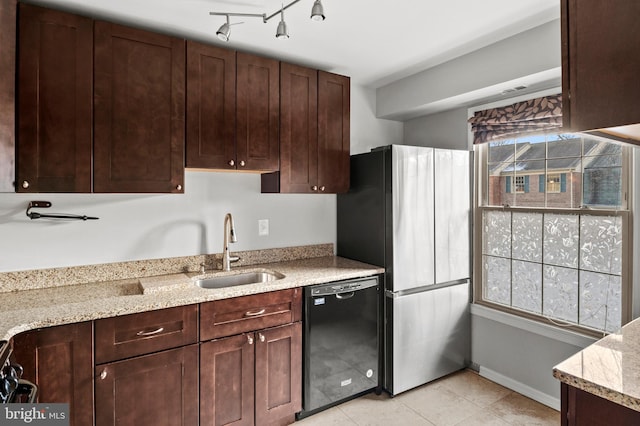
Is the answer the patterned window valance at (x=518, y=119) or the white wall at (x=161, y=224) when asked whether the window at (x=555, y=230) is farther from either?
the white wall at (x=161, y=224)

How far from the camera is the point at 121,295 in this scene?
79.7 inches

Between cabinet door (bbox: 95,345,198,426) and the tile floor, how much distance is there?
81cm

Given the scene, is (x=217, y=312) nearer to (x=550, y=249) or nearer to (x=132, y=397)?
(x=132, y=397)

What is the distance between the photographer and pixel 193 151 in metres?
2.27

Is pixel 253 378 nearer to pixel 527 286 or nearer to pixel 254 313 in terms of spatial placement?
pixel 254 313

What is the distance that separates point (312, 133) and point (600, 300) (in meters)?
2.24

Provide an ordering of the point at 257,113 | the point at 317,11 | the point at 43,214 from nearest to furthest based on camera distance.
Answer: the point at 317,11 → the point at 43,214 → the point at 257,113

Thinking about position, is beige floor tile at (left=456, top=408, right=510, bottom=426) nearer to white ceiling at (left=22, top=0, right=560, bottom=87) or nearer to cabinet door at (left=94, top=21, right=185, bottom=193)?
cabinet door at (left=94, top=21, right=185, bottom=193)

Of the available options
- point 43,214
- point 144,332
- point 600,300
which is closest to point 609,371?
point 600,300

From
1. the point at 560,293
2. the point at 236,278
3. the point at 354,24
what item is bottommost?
the point at 560,293

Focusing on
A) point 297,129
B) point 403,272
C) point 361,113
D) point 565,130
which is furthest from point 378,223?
point 565,130

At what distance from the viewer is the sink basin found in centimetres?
249

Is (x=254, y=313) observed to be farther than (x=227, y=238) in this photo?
No

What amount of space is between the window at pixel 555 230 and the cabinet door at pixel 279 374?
1709 mm
